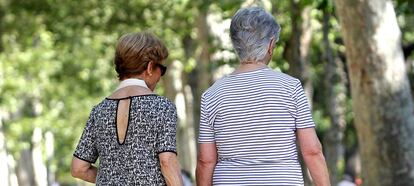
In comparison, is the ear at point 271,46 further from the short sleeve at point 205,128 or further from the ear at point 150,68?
the ear at point 150,68

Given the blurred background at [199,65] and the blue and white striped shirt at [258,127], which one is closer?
the blue and white striped shirt at [258,127]

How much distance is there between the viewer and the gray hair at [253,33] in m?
6.47

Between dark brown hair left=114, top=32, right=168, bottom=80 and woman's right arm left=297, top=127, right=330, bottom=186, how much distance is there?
847 millimetres

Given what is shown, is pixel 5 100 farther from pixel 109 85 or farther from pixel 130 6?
pixel 109 85

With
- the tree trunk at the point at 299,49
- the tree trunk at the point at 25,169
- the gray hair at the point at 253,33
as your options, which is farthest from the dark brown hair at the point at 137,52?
the tree trunk at the point at 25,169

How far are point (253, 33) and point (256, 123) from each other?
0.44 m

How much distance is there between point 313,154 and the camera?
641cm

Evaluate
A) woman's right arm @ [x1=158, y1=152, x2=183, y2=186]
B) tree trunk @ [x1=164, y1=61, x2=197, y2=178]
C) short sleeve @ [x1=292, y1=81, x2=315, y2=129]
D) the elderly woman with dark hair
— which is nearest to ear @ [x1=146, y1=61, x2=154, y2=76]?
the elderly woman with dark hair

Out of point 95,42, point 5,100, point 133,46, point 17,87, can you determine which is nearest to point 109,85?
point 95,42

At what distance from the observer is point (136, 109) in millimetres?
6641

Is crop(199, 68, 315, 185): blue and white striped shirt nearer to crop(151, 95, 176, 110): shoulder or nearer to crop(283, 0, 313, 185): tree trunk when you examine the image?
crop(151, 95, 176, 110): shoulder

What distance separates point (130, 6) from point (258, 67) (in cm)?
2316

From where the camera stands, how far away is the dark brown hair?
666 centimetres

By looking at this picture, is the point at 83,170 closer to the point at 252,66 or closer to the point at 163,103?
the point at 163,103
